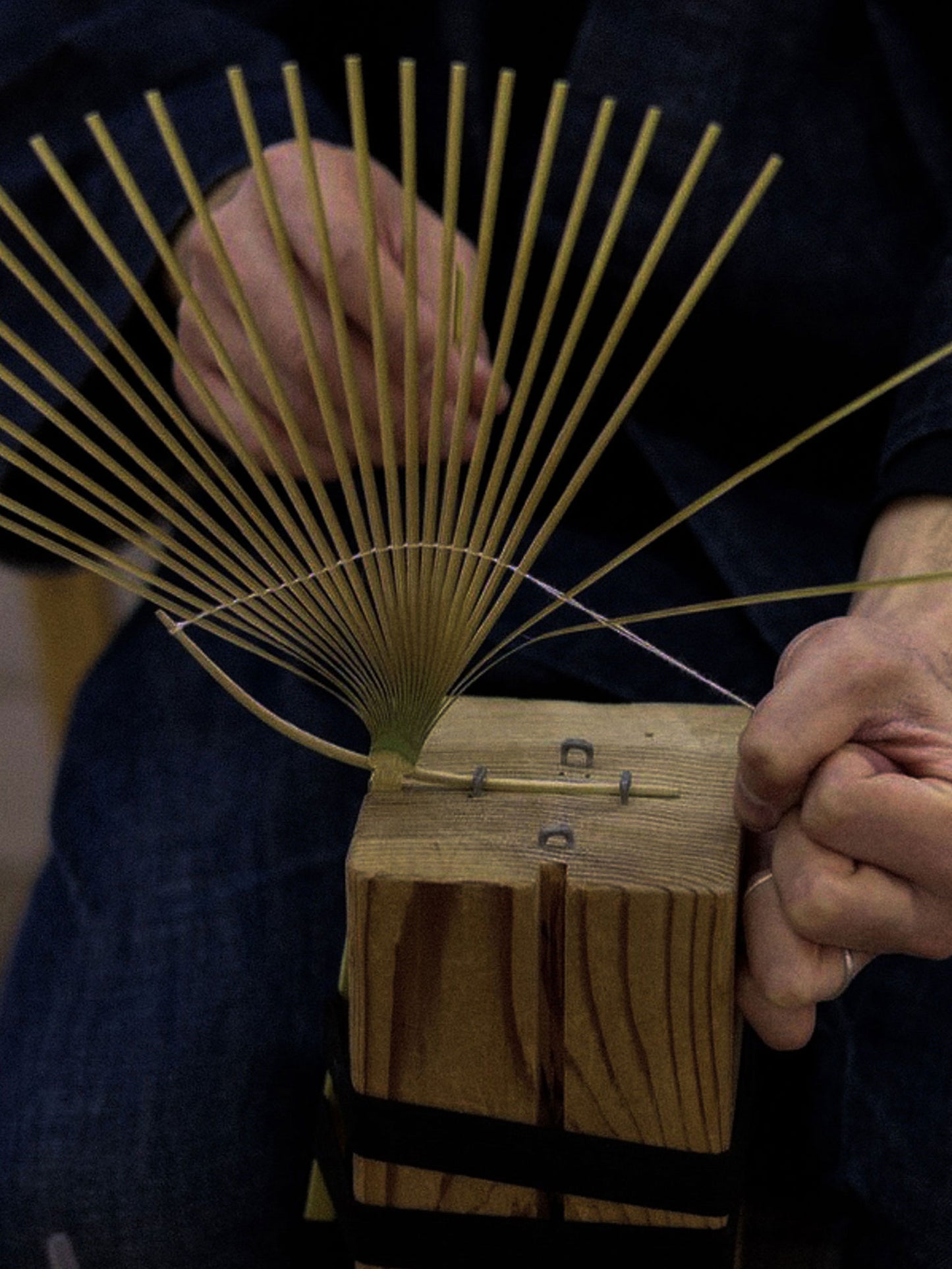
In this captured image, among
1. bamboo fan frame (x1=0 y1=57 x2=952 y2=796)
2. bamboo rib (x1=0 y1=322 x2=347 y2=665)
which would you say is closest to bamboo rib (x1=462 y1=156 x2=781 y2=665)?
bamboo fan frame (x1=0 y1=57 x2=952 y2=796)

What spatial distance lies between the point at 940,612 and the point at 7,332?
1.35 ft

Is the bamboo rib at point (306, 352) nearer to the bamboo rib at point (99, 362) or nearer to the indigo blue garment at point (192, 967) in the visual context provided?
the bamboo rib at point (99, 362)

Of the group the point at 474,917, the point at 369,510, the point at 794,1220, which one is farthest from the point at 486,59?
the point at 794,1220

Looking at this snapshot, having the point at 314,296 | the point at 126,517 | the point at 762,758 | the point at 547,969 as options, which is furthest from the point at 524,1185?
the point at 314,296

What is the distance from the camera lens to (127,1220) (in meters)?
0.84

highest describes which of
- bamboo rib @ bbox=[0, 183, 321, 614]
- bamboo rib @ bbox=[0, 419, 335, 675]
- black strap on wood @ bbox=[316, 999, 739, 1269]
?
bamboo rib @ bbox=[0, 183, 321, 614]

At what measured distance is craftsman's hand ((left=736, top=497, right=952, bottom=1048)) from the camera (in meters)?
0.61

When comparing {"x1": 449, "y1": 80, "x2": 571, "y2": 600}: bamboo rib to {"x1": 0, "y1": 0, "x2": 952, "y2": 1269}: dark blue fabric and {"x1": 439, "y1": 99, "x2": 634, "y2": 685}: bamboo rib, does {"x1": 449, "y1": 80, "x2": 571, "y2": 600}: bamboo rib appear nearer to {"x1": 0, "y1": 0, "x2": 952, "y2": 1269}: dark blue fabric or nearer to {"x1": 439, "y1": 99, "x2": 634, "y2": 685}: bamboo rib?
{"x1": 439, "y1": 99, "x2": 634, "y2": 685}: bamboo rib

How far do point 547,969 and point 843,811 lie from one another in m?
0.14

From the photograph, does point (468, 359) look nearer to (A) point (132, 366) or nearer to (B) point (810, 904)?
(A) point (132, 366)

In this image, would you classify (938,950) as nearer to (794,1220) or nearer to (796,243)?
(794,1220)

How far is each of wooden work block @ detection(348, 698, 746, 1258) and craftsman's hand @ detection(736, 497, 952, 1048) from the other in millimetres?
25

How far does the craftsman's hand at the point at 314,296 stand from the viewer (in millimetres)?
784

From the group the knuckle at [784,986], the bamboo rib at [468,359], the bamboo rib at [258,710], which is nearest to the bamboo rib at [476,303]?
the bamboo rib at [468,359]
